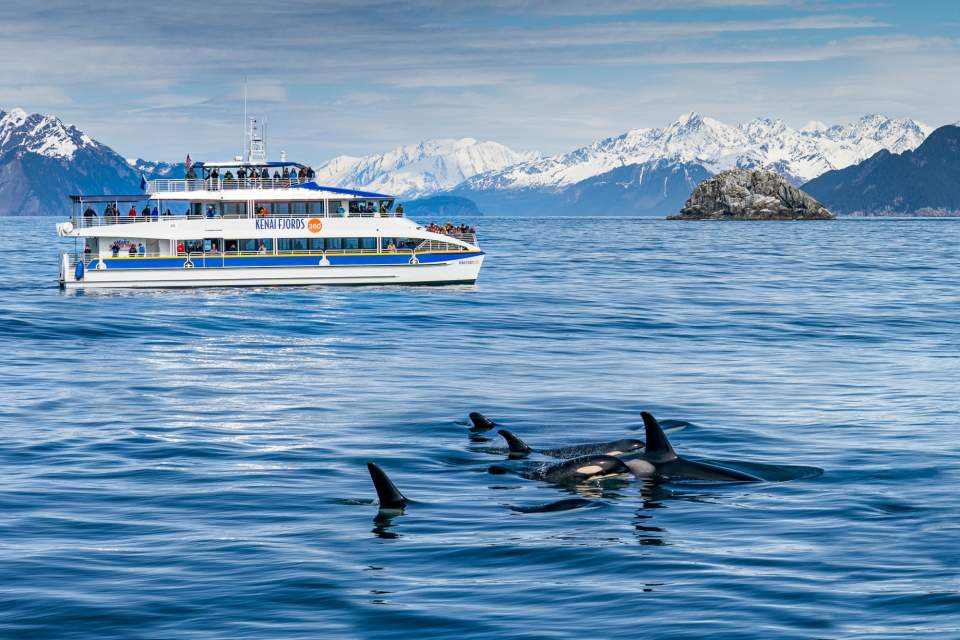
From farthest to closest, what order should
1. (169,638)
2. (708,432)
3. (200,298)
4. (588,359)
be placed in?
(200,298) → (588,359) → (708,432) → (169,638)

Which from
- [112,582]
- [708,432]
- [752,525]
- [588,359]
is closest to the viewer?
Result: [112,582]

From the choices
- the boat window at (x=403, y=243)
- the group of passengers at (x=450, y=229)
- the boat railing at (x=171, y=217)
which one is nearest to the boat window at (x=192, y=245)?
the boat railing at (x=171, y=217)

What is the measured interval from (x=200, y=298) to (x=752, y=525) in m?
57.2

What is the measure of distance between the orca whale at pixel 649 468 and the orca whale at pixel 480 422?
4771 millimetres

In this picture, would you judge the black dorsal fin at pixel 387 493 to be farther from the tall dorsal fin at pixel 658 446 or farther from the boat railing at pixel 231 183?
the boat railing at pixel 231 183

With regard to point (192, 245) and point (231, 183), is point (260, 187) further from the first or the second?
point (192, 245)

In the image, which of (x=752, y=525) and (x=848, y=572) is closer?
(x=848, y=572)

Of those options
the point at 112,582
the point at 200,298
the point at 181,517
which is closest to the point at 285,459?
the point at 181,517

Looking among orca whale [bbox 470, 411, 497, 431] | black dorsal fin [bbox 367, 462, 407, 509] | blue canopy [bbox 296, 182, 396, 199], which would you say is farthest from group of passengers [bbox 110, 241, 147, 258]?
black dorsal fin [bbox 367, 462, 407, 509]

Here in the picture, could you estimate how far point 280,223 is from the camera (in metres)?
79.0

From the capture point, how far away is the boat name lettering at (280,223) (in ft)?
259

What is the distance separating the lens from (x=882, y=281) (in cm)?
8462

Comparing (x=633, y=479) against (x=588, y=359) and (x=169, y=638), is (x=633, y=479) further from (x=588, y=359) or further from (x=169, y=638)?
Answer: (x=588, y=359)

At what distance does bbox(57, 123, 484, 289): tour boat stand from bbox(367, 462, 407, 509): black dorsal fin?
60.1 meters
